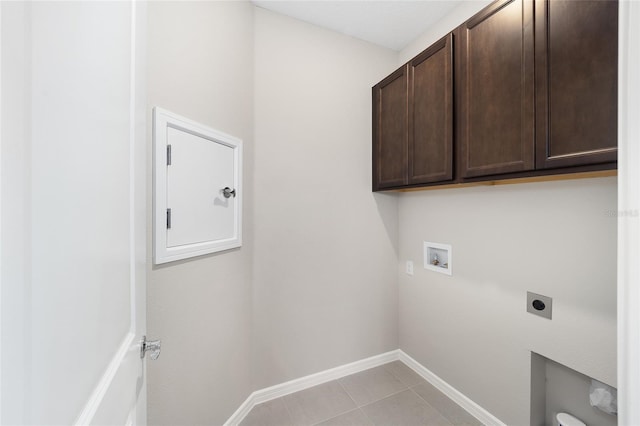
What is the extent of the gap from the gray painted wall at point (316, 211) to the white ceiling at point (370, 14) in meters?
0.07

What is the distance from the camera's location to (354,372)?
6.71 feet

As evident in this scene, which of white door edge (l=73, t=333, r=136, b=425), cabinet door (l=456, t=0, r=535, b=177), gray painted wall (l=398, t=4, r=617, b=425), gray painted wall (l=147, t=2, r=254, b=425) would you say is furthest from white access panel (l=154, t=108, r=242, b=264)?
gray painted wall (l=398, t=4, r=617, b=425)

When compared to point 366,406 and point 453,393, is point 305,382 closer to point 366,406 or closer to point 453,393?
point 366,406

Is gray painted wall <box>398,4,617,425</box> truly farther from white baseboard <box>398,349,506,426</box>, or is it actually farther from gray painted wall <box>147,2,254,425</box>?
gray painted wall <box>147,2,254,425</box>

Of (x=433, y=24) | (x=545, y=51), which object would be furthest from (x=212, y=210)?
(x=433, y=24)

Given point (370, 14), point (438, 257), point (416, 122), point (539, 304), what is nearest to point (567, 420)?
point (539, 304)

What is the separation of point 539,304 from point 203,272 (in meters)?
1.74

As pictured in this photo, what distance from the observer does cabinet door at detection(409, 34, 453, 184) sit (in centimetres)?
144

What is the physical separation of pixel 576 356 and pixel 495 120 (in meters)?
1.19

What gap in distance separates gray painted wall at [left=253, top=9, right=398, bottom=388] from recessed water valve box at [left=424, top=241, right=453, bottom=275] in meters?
0.33

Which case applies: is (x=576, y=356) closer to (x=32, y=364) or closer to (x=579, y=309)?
(x=579, y=309)

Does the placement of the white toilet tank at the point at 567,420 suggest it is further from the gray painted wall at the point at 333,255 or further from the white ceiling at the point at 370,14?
the white ceiling at the point at 370,14

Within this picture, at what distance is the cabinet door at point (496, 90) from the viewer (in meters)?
1.12

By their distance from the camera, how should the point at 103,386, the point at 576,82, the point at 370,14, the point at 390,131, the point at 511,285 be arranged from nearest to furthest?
the point at 103,386
the point at 576,82
the point at 511,285
the point at 370,14
the point at 390,131
